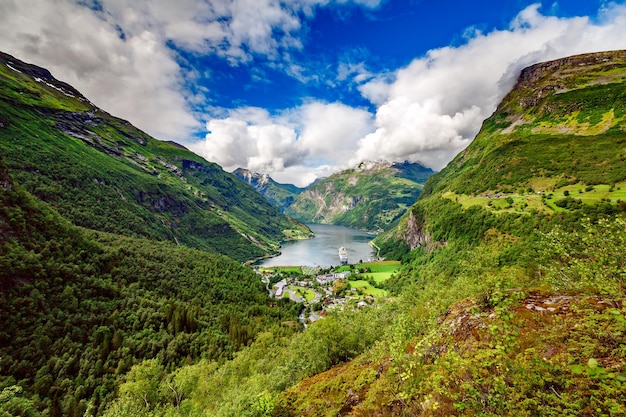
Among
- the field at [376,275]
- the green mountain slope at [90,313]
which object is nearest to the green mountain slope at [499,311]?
the field at [376,275]

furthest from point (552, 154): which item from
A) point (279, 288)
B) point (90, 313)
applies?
point (90, 313)

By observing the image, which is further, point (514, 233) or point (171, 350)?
point (514, 233)

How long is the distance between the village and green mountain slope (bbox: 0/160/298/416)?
13049 millimetres

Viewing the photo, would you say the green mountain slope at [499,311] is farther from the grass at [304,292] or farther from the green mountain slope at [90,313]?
the grass at [304,292]

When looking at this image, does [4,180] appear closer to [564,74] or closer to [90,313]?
[90,313]

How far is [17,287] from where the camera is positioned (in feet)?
207

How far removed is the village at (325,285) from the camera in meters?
107

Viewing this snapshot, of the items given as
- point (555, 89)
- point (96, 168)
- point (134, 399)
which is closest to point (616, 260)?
point (134, 399)

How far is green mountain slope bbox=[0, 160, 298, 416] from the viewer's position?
178 feet

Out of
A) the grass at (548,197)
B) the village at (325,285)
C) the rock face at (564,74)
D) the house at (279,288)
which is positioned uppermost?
the rock face at (564,74)

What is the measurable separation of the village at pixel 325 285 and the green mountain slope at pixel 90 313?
13049mm

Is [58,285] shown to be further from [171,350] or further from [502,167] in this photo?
[502,167]

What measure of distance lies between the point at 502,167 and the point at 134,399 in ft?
528

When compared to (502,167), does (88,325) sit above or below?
below
